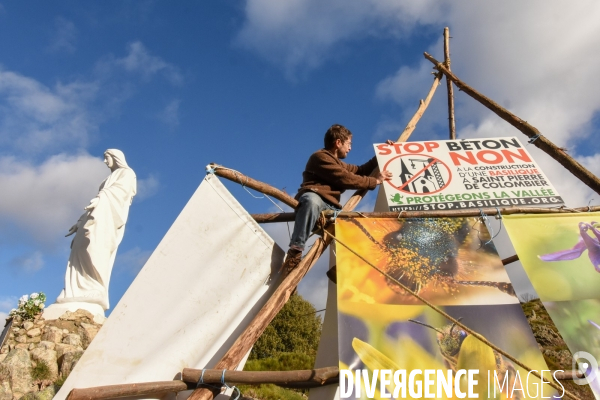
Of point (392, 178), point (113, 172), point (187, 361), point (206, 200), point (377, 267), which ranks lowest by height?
point (187, 361)

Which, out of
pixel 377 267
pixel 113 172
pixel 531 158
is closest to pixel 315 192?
pixel 377 267

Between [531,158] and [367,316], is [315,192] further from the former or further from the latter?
[531,158]

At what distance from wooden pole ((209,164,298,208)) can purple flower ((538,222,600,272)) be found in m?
2.10

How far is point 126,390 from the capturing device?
8.11ft

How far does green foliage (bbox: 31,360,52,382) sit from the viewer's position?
4.37 m

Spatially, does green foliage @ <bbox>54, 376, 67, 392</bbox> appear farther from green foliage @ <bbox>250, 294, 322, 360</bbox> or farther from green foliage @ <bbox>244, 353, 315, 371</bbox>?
green foliage @ <bbox>250, 294, 322, 360</bbox>

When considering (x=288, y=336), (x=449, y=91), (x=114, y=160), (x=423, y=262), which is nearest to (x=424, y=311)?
(x=423, y=262)

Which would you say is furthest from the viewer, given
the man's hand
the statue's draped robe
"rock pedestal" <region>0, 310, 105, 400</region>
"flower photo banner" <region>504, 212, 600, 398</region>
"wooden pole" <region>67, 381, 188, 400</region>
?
the statue's draped robe

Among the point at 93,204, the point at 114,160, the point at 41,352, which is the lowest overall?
the point at 41,352

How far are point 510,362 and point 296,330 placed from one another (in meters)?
12.8

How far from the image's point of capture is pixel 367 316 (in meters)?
2.88

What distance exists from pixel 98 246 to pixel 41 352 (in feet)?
6.11

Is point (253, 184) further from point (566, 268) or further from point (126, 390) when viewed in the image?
point (566, 268)

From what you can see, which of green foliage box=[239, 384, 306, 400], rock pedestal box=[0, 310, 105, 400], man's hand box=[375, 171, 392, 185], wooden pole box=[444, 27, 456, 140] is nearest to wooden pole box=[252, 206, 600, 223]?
man's hand box=[375, 171, 392, 185]
